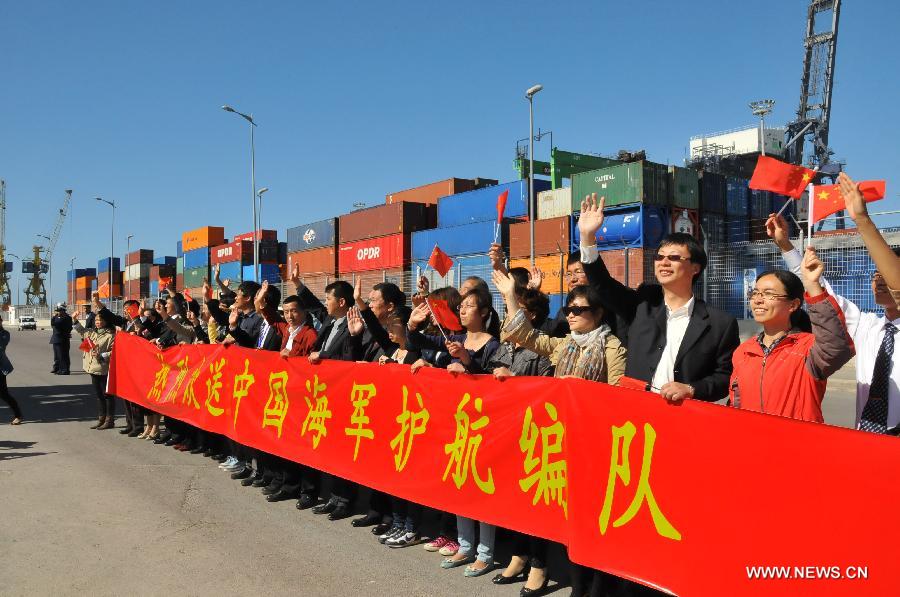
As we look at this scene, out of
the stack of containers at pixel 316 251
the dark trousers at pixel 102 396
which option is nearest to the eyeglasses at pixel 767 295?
the dark trousers at pixel 102 396

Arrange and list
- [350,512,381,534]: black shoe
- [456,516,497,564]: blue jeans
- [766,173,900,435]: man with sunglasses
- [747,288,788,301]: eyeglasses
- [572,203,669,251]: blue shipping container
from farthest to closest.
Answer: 1. [572,203,669,251]: blue shipping container
2. [350,512,381,534]: black shoe
3. [456,516,497,564]: blue jeans
4. [747,288,788,301]: eyeglasses
5. [766,173,900,435]: man with sunglasses

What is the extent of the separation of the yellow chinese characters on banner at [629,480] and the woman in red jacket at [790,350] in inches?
21.8

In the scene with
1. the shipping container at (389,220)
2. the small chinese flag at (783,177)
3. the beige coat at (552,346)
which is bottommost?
the beige coat at (552,346)

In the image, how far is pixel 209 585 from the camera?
12.3 ft

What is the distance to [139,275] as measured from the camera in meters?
66.0

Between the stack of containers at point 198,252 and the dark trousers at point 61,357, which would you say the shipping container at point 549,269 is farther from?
the stack of containers at point 198,252

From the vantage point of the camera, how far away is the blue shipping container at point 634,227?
27188mm

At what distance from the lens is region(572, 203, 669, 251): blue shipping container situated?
89.2 ft

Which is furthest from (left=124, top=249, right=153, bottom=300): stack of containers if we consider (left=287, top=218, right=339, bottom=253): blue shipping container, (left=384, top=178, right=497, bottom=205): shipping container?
(left=384, top=178, right=497, bottom=205): shipping container

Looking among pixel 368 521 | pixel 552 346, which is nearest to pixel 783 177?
pixel 552 346

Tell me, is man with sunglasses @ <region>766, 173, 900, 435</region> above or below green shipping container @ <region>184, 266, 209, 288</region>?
below

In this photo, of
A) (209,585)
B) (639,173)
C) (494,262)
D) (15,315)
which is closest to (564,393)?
(494,262)

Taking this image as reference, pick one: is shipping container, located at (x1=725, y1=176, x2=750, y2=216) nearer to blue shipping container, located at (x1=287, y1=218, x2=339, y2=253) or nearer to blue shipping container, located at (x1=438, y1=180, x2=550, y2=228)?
blue shipping container, located at (x1=438, y1=180, x2=550, y2=228)

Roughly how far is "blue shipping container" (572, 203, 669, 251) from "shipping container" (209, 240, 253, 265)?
2693 centimetres
